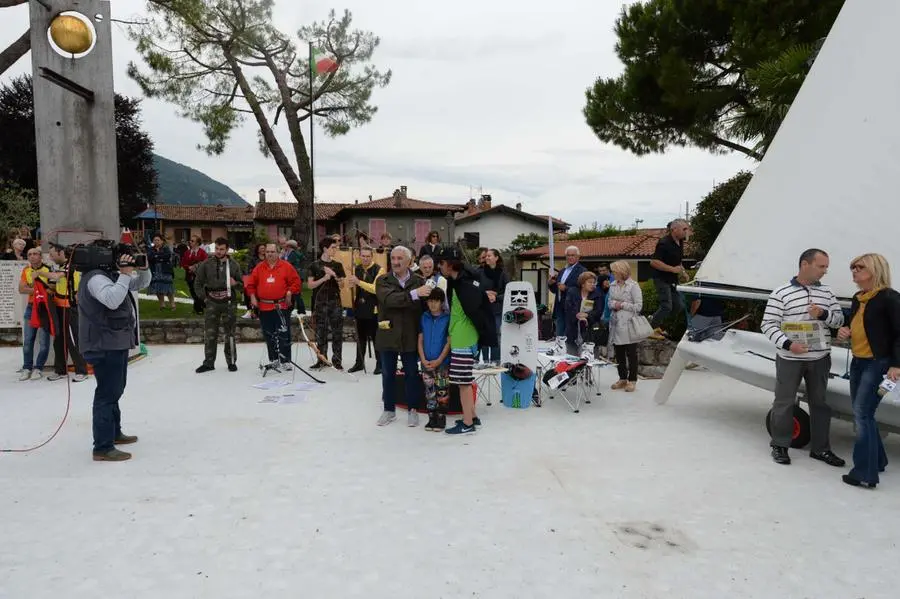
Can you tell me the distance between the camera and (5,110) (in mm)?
25031

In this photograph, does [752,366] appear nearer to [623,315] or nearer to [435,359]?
[623,315]

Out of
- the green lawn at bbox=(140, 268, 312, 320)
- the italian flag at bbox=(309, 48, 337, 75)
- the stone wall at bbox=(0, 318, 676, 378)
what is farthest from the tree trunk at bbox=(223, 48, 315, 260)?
the stone wall at bbox=(0, 318, 676, 378)

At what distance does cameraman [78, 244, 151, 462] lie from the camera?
4340 mm

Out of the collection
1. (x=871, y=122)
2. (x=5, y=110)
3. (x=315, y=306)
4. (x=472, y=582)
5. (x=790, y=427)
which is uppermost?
(x=5, y=110)

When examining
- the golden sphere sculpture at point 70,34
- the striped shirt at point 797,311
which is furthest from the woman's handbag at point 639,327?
the golden sphere sculpture at point 70,34

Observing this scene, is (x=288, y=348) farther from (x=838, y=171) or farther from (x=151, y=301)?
(x=151, y=301)

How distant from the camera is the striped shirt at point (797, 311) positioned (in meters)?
4.24

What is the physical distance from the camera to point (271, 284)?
773 centimetres

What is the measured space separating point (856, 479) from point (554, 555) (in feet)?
7.76

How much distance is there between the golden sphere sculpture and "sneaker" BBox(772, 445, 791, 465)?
933 cm

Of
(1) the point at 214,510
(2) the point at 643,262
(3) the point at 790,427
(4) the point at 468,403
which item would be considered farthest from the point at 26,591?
(2) the point at 643,262

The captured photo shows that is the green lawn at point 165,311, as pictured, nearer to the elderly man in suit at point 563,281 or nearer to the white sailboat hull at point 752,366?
the elderly man in suit at point 563,281

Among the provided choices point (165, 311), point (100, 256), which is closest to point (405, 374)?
point (100, 256)

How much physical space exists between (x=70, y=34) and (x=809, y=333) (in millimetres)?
9230
